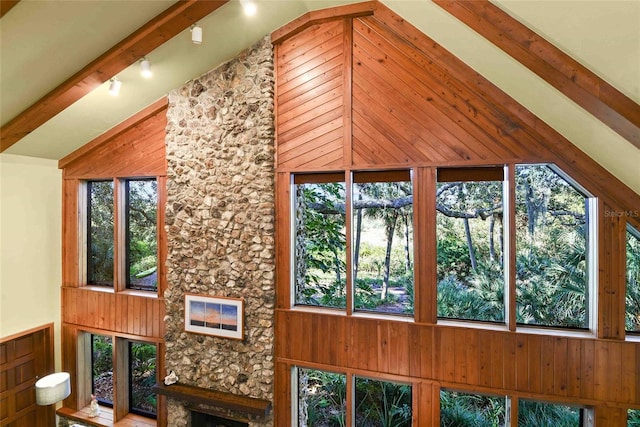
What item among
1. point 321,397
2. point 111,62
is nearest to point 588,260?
point 321,397

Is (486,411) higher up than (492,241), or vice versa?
(492,241)

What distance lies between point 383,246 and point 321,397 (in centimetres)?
231

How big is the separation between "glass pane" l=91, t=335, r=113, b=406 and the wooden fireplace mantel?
1.75 meters

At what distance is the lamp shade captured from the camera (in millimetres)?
4590

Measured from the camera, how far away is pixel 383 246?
4.07 meters

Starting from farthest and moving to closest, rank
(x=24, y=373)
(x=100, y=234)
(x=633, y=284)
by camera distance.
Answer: (x=100, y=234), (x=24, y=373), (x=633, y=284)

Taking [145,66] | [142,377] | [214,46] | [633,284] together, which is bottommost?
[142,377]

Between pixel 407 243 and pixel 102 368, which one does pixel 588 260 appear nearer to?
pixel 407 243

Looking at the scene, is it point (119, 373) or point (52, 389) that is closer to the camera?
point (52, 389)

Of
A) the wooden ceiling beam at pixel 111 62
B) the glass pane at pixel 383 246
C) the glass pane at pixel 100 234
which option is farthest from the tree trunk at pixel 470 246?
the glass pane at pixel 100 234

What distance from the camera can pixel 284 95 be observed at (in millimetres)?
4195

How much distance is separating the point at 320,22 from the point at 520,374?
190 inches

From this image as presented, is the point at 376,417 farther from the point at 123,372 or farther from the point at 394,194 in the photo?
the point at 123,372

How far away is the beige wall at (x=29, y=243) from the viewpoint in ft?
15.7
